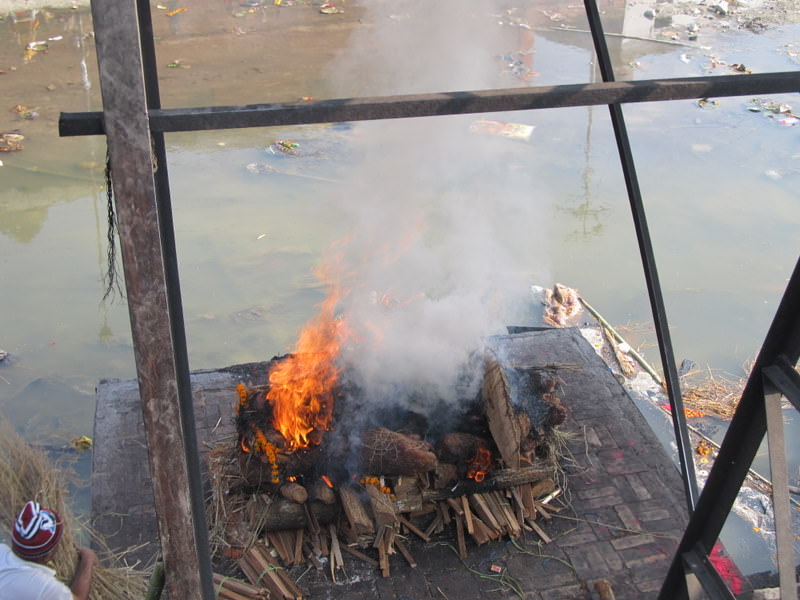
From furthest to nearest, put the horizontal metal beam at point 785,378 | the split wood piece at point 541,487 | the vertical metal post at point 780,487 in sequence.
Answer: the split wood piece at point 541,487 < the vertical metal post at point 780,487 < the horizontal metal beam at point 785,378

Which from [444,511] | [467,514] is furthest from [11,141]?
[467,514]

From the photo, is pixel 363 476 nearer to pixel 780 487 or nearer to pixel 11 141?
pixel 780 487

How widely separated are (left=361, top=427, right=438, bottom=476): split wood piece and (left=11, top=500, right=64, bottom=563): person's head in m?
1.74

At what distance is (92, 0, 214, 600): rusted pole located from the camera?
77.4 inches

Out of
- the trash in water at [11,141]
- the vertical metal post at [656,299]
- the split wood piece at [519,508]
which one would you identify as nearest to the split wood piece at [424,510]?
the split wood piece at [519,508]

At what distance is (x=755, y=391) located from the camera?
8.14ft

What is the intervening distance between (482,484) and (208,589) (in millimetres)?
2068

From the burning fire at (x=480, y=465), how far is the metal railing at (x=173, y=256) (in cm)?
161

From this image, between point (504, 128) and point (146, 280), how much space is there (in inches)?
317

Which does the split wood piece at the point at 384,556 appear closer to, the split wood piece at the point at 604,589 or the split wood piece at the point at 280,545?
the split wood piece at the point at 280,545

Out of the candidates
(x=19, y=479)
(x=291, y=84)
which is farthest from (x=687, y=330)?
(x=291, y=84)

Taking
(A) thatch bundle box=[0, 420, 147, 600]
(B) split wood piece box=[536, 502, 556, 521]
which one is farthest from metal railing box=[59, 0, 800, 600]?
(B) split wood piece box=[536, 502, 556, 521]

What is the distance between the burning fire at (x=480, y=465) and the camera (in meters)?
4.35

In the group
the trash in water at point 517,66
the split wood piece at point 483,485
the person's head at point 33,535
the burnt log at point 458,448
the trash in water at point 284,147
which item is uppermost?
the person's head at point 33,535
